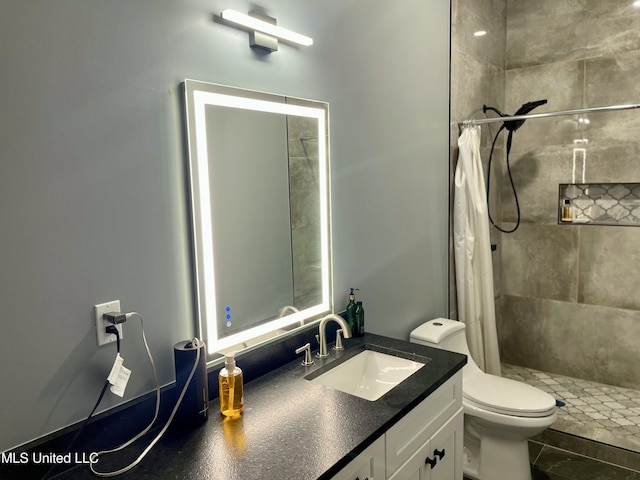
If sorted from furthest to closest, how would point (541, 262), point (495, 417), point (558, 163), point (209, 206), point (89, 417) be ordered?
point (541, 262) < point (558, 163) < point (495, 417) < point (209, 206) < point (89, 417)

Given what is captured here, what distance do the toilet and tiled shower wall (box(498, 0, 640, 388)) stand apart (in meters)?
1.14

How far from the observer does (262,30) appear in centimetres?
159

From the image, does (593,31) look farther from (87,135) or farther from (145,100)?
(87,135)

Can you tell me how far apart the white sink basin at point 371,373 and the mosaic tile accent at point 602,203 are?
2.06 m

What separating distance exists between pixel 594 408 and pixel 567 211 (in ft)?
4.26

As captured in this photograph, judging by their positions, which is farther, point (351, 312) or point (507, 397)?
point (507, 397)

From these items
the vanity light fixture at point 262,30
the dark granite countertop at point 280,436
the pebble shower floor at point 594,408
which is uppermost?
the vanity light fixture at point 262,30

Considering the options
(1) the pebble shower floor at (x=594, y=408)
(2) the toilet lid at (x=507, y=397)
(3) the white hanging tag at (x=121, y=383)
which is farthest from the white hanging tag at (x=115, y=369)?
(1) the pebble shower floor at (x=594, y=408)

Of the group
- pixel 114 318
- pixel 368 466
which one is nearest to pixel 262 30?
pixel 114 318

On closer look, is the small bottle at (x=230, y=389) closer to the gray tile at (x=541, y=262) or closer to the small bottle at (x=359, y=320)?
the small bottle at (x=359, y=320)

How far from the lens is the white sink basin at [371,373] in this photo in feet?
6.03

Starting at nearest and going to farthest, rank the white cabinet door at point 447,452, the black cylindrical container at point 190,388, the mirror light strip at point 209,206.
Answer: the black cylindrical container at point 190,388, the mirror light strip at point 209,206, the white cabinet door at point 447,452

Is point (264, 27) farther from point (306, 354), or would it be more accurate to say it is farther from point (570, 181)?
point (570, 181)

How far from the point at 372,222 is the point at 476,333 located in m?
1.16
